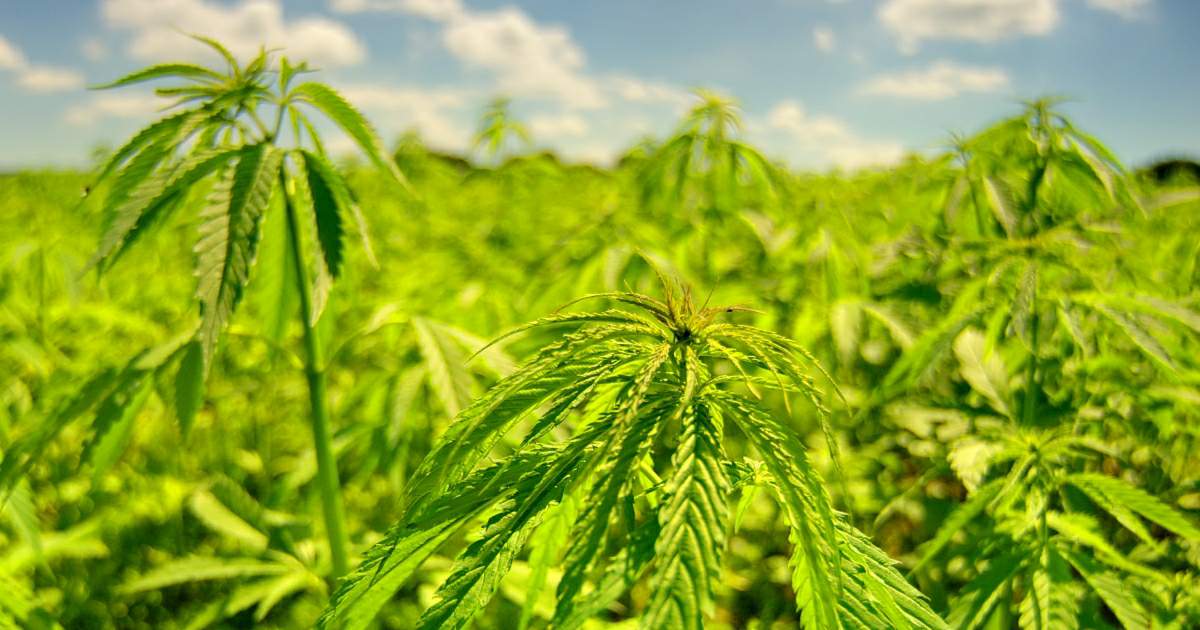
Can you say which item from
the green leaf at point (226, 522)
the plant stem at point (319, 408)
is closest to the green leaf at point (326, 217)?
the plant stem at point (319, 408)

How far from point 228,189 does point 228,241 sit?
0.46 ft

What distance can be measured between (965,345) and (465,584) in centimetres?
172

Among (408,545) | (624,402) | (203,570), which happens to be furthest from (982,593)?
(203,570)

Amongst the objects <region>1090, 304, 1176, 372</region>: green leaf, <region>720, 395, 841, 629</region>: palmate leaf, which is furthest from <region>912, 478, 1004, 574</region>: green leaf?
<region>720, 395, 841, 629</region>: palmate leaf

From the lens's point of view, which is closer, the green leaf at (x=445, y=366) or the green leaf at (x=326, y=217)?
the green leaf at (x=326, y=217)

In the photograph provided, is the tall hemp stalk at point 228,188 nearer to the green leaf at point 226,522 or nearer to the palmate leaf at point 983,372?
the green leaf at point 226,522

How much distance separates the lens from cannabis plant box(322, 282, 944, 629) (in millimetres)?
676

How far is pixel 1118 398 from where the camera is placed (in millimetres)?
2076

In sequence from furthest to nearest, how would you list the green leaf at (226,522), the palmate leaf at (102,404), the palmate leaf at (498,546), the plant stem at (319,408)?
the green leaf at (226,522) < the plant stem at (319,408) < the palmate leaf at (102,404) < the palmate leaf at (498,546)

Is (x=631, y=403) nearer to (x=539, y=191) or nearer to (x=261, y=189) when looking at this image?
(x=261, y=189)

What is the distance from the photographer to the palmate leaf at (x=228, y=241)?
3.27 ft

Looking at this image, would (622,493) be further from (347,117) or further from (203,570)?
(203,570)

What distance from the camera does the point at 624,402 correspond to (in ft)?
2.49

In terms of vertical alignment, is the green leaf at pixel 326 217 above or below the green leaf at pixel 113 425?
above
